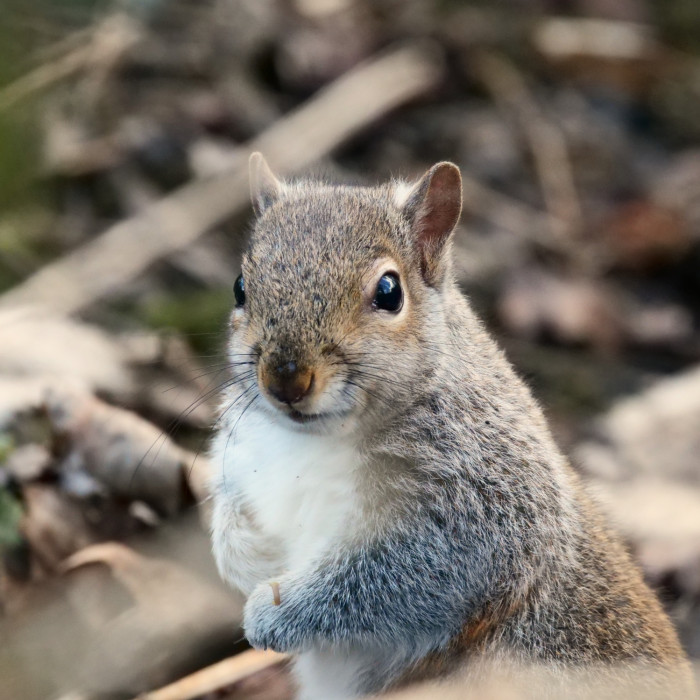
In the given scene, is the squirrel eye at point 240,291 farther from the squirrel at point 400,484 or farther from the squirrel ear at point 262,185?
the squirrel ear at point 262,185

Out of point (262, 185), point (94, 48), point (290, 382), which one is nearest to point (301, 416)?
point (290, 382)

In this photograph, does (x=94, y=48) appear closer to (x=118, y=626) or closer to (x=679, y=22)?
(x=118, y=626)

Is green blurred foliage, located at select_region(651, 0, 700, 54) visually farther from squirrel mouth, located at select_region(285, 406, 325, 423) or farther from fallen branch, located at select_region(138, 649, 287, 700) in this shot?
squirrel mouth, located at select_region(285, 406, 325, 423)

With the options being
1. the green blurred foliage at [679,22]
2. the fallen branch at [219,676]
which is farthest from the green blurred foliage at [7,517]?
the green blurred foliage at [679,22]

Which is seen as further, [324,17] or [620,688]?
[324,17]

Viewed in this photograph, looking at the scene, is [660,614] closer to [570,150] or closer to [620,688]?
[620,688]

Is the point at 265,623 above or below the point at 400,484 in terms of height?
below

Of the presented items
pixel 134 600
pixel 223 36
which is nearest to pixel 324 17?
pixel 223 36
